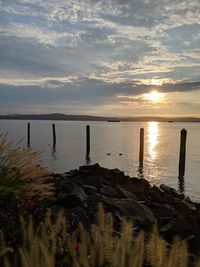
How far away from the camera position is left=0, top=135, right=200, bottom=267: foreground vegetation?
3225 mm

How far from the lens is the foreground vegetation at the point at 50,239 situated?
322 centimetres

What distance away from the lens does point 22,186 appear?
19.4 feet

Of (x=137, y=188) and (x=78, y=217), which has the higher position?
(x=78, y=217)

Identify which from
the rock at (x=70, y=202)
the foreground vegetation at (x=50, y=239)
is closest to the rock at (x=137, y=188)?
the rock at (x=70, y=202)

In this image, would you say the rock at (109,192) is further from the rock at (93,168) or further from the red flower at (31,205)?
the red flower at (31,205)

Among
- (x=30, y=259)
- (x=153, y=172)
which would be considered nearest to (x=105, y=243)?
(x=30, y=259)

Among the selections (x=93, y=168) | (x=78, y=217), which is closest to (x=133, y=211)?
(x=78, y=217)

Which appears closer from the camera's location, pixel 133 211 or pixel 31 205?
pixel 31 205

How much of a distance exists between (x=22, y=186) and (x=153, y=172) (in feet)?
101

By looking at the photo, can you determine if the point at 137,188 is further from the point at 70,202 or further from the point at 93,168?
the point at 70,202

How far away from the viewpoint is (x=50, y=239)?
15.1 feet

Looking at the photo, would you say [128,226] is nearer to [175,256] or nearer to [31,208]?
[175,256]

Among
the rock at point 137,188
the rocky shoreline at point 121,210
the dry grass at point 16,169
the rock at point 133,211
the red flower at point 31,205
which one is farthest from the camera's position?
the rock at point 137,188

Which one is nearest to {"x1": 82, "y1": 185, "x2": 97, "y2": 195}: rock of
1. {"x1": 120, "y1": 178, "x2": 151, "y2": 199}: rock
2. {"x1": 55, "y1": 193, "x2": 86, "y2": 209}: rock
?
{"x1": 120, "y1": 178, "x2": 151, "y2": 199}: rock
